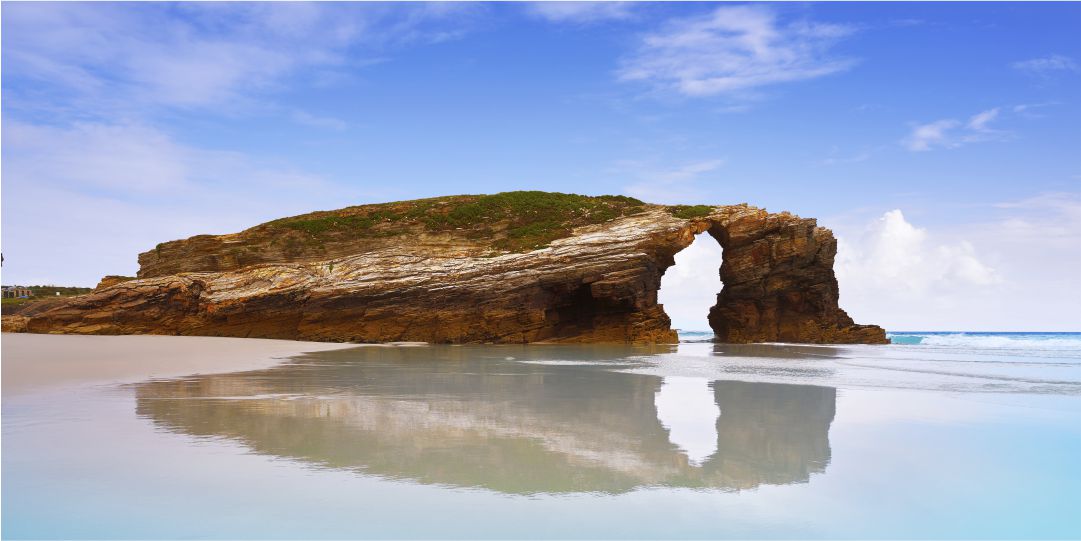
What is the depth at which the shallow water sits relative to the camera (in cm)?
409

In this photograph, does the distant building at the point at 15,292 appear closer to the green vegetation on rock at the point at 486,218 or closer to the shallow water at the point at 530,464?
the green vegetation on rock at the point at 486,218

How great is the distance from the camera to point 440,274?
30891 millimetres

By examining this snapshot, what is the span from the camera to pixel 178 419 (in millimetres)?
7270

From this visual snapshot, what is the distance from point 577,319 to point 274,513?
96.8 ft

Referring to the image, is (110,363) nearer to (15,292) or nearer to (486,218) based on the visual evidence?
(486,218)

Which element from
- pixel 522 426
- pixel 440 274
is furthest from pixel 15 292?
pixel 522 426

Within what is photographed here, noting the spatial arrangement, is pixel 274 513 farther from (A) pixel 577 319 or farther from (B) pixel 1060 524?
(A) pixel 577 319

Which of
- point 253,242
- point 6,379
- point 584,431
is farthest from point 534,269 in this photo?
point 584,431

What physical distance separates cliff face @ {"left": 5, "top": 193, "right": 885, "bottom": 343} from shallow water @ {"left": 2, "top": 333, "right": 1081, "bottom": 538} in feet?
66.9

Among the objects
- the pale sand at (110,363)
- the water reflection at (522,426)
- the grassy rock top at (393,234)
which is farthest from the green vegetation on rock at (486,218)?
the water reflection at (522,426)

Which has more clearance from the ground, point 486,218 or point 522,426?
point 486,218

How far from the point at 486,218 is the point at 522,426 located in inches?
1141

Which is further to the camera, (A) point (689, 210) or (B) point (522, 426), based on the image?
(A) point (689, 210)

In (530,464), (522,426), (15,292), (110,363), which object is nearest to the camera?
(530,464)
